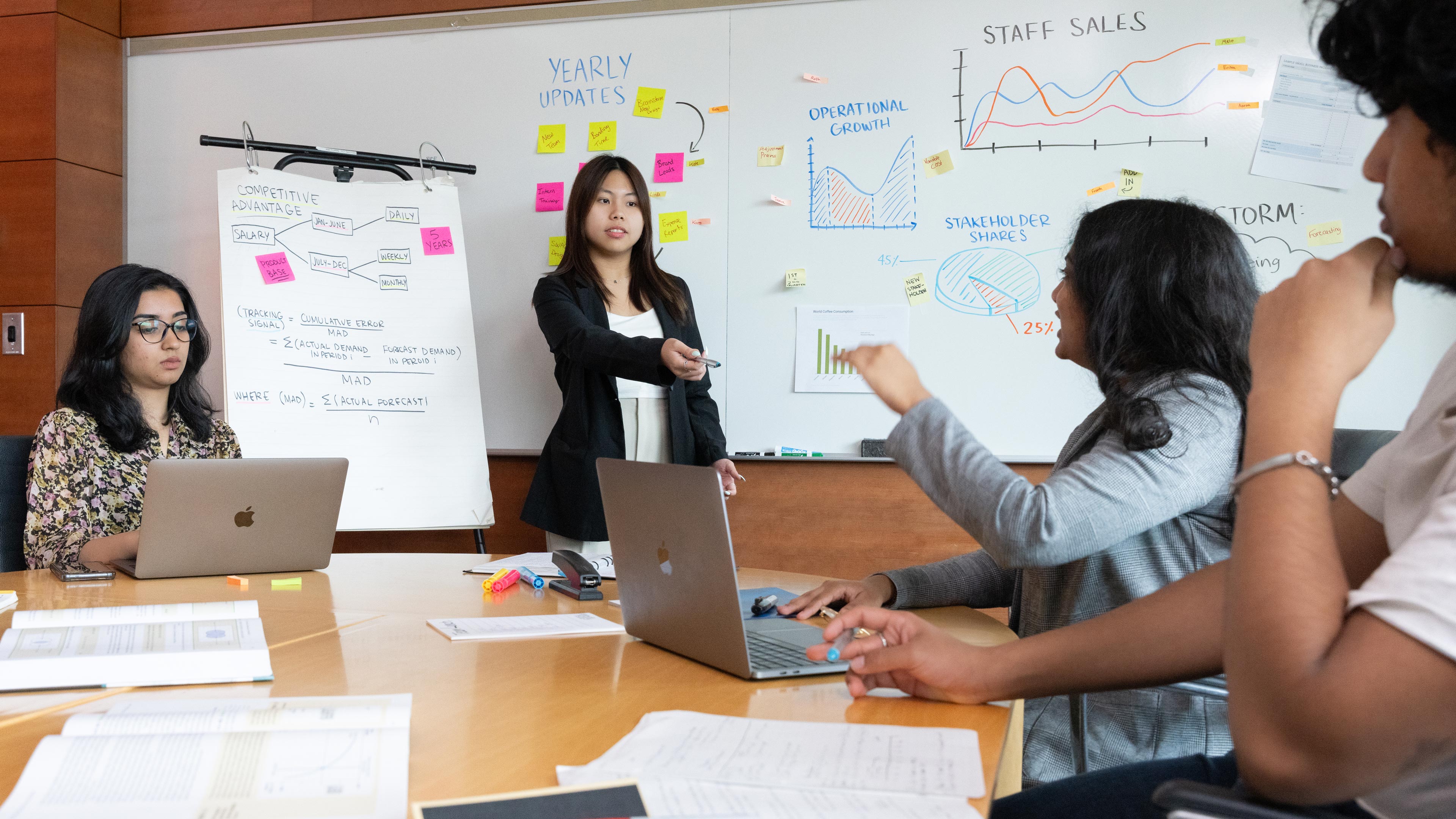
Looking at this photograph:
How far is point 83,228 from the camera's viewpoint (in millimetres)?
3457

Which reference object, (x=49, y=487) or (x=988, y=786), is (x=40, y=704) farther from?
(x=49, y=487)

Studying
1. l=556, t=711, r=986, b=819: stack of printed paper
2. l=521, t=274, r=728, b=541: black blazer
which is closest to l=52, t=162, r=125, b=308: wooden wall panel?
l=521, t=274, r=728, b=541: black blazer

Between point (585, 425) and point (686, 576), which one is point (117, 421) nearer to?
point (585, 425)

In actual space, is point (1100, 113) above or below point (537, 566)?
above

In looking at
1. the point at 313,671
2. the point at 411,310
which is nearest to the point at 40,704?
the point at 313,671

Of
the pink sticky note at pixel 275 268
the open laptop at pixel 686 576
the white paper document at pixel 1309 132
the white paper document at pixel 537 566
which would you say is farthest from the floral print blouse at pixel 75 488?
the white paper document at pixel 1309 132

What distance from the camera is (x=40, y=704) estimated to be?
0.96 metres

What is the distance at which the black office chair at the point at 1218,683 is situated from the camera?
1122 mm

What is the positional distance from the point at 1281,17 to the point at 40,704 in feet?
10.5

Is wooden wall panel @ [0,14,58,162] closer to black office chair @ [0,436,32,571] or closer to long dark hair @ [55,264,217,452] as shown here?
long dark hair @ [55,264,217,452]

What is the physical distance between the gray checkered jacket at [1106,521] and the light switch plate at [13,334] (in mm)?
3357

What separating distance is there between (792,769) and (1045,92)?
2660mm

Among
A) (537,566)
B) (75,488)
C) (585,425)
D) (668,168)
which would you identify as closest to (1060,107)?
(668,168)

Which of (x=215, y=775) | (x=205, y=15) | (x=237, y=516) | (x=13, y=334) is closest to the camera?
(x=215, y=775)
